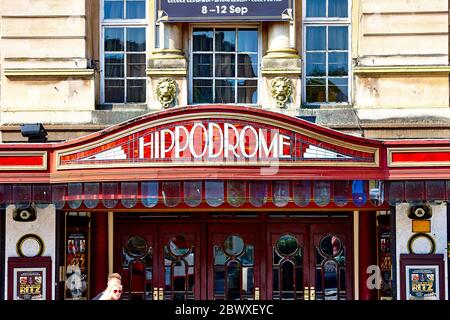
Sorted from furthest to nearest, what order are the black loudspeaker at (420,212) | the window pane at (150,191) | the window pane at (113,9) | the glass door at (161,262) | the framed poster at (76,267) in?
the glass door at (161,262)
the window pane at (113,9)
the framed poster at (76,267)
the black loudspeaker at (420,212)
the window pane at (150,191)

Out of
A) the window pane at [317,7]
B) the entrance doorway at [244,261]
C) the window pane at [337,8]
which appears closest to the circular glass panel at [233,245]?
the entrance doorway at [244,261]

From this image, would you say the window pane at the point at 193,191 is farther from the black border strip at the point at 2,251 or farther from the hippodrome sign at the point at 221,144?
the black border strip at the point at 2,251

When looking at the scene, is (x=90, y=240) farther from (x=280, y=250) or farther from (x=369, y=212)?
(x=369, y=212)

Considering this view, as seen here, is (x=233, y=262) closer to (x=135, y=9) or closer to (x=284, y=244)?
(x=284, y=244)

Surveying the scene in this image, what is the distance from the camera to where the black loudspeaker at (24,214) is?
53.1 feet

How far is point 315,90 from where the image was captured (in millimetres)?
16875

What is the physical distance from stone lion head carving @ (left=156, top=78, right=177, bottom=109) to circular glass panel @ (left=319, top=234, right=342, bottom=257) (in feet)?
11.5

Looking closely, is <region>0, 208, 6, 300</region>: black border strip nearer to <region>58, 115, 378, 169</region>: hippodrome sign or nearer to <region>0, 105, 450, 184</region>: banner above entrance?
<region>0, 105, 450, 184</region>: banner above entrance

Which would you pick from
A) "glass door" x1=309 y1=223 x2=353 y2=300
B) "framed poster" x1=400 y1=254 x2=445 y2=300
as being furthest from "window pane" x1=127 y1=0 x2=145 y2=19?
"framed poster" x1=400 y1=254 x2=445 y2=300

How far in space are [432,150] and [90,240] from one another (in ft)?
19.7

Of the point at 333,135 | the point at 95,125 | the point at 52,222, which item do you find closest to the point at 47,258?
the point at 52,222

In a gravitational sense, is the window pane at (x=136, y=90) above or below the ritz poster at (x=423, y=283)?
above

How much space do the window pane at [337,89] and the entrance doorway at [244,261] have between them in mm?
2059

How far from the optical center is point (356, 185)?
1480 centimetres
